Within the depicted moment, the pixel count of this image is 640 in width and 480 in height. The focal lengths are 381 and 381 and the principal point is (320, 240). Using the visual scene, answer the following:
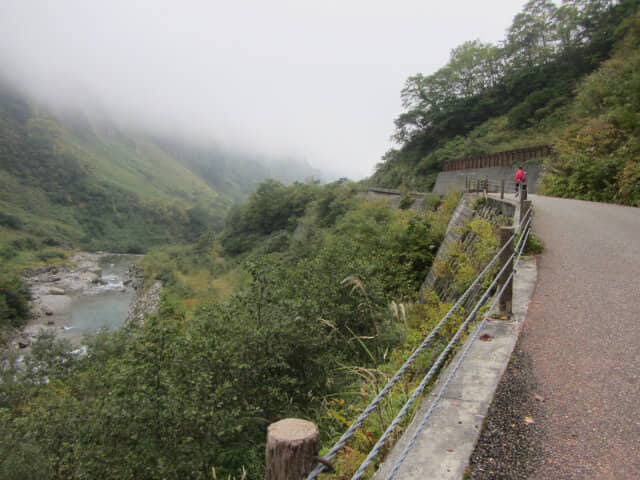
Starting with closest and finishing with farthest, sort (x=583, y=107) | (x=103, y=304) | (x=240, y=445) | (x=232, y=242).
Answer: (x=240, y=445) → (x=583, y=107) → (x=103, y=304) → (x=232, y=242)

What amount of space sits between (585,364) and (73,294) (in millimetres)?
53514

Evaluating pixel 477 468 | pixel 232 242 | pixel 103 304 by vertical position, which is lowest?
pixel 103 304

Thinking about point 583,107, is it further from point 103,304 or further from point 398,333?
point 103,304

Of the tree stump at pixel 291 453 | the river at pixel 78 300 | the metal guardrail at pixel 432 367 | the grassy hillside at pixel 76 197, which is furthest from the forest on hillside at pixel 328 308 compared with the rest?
the grassy hillside at pixel 76 197

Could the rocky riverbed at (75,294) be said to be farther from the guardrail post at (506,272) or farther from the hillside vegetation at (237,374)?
the guardrail post at (506,272)

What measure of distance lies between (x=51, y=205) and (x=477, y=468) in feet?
386

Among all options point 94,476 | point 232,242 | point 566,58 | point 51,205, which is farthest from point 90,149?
point 94,476

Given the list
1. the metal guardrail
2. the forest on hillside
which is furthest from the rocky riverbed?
the metal guardrail

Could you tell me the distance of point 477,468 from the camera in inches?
85.3

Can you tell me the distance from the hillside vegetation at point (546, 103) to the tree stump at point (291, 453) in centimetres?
1444

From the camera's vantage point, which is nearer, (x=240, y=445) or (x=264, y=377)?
(x=240, y=445)

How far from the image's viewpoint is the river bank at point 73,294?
34484 mm

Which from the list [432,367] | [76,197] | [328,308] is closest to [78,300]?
[328,308]

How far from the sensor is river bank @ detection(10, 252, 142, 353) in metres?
34.5
